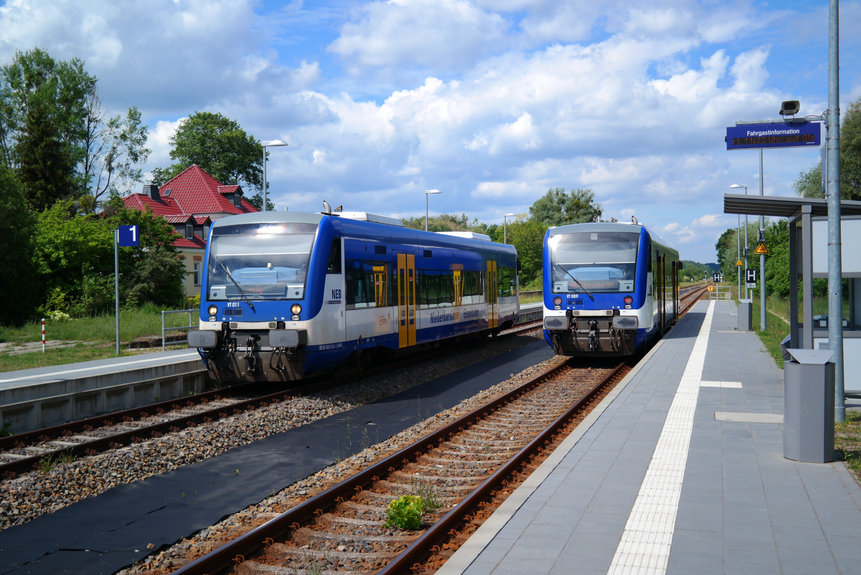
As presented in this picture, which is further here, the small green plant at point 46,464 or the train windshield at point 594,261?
the train windshield at point 594,261

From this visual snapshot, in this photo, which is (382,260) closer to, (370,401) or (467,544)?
(370,401)

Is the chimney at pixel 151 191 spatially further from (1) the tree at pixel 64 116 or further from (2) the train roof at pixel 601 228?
(2) the train roof at pixel 601 228

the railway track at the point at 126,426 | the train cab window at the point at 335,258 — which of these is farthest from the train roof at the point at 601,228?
the railway track at the point at 126,426

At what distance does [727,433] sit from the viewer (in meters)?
8.92

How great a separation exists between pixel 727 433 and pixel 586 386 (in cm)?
558

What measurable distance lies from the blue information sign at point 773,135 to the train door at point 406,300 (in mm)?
7641

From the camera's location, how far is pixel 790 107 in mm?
10453

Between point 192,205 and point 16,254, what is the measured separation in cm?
2533

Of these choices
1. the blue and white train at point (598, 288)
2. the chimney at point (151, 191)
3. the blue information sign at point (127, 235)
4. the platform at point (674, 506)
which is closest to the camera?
the platform at point (674, 506)

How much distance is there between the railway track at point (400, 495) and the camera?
5449 millimetres

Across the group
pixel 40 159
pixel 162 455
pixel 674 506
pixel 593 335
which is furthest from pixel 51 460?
pixel 40 159

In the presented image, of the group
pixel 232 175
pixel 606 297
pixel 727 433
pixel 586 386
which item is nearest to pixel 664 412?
pixel 727 433

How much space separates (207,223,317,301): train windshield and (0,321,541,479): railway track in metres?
1.85

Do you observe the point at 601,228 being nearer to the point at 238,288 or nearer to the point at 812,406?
the point at 238,288
